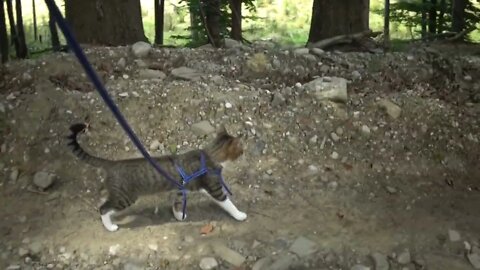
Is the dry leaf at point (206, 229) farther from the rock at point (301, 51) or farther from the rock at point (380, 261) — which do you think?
the rock at point (301, 51)

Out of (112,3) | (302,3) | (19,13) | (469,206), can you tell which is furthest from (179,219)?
(302,3)

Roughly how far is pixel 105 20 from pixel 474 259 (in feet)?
16.7

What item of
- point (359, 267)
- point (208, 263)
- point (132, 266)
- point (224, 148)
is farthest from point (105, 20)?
point (359, 267)

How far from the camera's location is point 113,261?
3971mm

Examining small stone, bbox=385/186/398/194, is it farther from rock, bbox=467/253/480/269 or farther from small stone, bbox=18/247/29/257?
small stone, bbox=18/247/29/257

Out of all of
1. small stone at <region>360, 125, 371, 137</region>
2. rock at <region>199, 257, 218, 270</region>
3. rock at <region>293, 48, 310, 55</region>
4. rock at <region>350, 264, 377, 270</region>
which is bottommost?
rock at <region>350, 264, 377, 270</region>

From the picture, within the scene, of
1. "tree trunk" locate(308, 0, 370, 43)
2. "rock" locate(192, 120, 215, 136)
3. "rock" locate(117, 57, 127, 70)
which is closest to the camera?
"rock" locate(192, 120, 215, 136)

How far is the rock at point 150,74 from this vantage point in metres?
5.85

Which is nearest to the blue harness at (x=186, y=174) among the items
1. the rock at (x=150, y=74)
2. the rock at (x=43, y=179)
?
the rock at (x=43, y=179)

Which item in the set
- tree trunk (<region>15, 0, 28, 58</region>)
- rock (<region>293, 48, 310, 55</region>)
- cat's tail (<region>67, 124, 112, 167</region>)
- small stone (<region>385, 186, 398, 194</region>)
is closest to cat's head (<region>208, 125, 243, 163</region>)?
cat's tail (<region>67, 124, 112, 167</region>)

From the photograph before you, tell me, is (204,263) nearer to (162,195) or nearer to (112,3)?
(162,195)

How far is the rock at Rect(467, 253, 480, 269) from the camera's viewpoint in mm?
3978

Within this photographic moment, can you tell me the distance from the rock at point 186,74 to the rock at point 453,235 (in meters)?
2.80

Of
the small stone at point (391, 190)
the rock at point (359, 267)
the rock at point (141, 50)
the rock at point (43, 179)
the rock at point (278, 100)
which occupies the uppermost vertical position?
the rock at point (141, 50)
